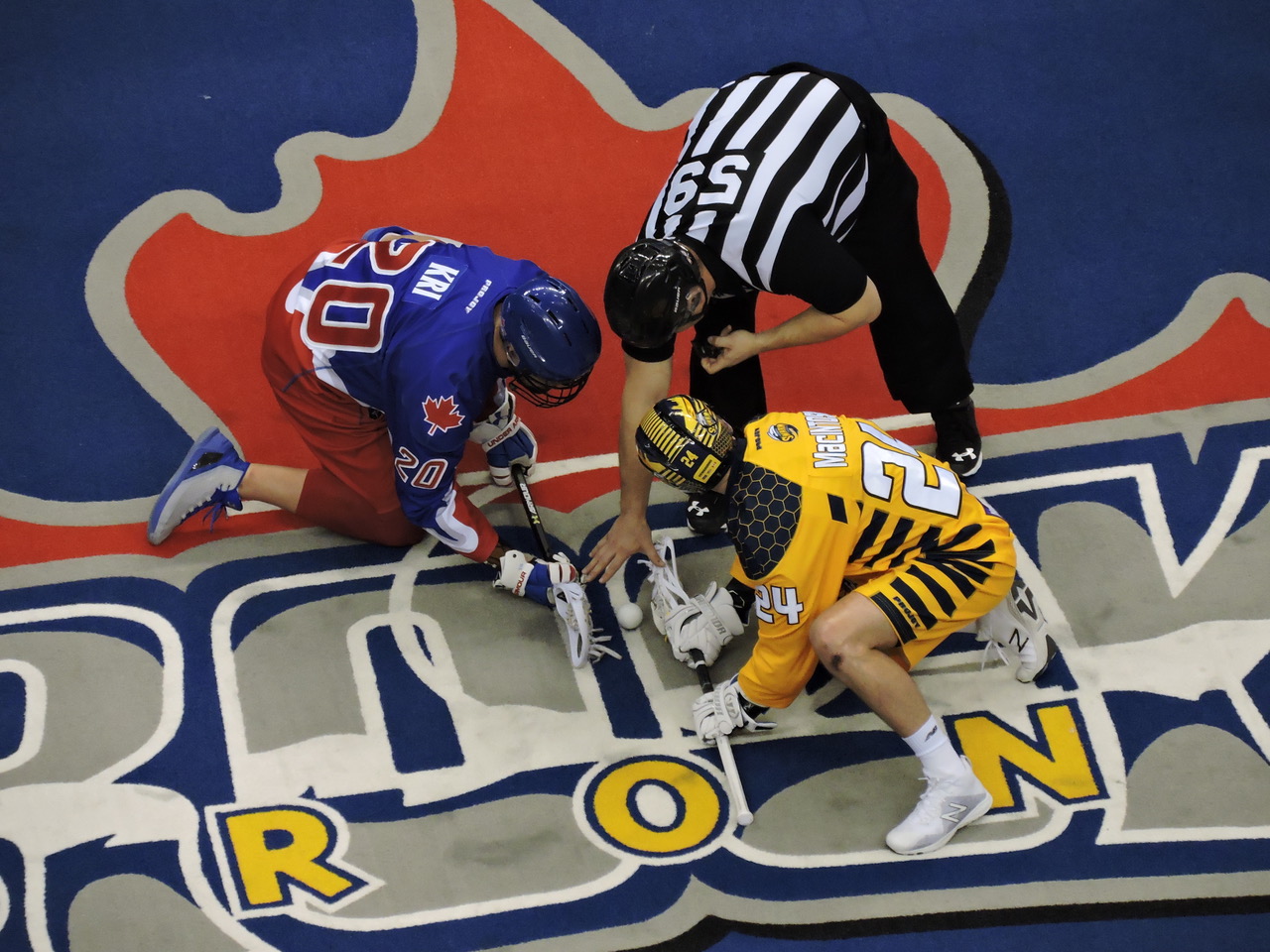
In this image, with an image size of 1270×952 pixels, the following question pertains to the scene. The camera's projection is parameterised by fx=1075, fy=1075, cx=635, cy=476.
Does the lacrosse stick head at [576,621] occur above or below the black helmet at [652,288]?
below

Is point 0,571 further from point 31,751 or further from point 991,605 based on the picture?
point 991,605

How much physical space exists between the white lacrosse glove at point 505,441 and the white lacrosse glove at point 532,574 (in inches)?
13.0

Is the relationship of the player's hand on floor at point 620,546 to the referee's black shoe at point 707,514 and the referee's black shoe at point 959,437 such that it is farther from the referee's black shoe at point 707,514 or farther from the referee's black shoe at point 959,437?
the referee's black shoe at point 959,437

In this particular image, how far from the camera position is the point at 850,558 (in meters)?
2.60

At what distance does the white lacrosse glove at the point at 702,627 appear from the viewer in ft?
9.43

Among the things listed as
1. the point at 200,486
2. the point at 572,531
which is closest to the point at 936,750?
the point at 572,531

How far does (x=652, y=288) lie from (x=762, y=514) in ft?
1.83

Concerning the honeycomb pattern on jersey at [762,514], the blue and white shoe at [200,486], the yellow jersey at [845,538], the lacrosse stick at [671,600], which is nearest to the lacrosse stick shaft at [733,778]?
the lacrosse stick at [671,600]

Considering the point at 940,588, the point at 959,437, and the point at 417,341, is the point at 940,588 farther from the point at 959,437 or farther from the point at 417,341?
the point at 417,341

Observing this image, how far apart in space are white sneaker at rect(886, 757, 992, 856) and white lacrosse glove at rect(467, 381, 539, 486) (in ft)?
4.72

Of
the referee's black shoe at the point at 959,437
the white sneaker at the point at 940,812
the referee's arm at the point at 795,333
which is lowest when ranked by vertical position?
the white sneaker at the point at 940,812

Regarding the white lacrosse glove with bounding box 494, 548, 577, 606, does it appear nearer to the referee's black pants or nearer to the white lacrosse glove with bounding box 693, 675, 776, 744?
the white lacrosse glove with bounding box 693, 675, 776, 744

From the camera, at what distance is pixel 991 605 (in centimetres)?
263

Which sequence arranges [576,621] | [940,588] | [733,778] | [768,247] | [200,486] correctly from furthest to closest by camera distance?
[200,486] < [576,621] < [733,778] < [940,588] < [768,247]
